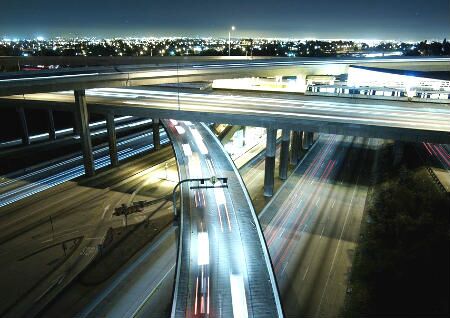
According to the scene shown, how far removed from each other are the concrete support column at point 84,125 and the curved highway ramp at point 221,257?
67.1ft

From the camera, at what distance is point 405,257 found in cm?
2536

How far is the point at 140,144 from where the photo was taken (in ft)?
220

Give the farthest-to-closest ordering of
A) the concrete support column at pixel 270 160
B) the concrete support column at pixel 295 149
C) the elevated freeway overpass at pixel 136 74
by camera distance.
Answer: the concrete support column at pixel 295 149, the concrete support column at pixel 270 160, the elevated freeway overpass at pixel 136 74

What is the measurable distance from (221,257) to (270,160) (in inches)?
896

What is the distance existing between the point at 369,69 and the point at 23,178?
66671 millimetres

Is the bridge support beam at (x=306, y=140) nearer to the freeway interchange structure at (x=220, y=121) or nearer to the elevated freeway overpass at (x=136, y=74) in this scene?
the freeway interchange structure at (x=220, y=121)

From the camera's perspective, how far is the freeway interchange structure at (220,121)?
66.6ft

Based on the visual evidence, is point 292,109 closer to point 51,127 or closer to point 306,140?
point 306,140

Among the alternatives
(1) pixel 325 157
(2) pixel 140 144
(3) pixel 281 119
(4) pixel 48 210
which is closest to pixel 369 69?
(1) pixel 325 157

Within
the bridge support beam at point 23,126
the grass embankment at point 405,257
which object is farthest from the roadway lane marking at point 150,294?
the bridge support beam at point 23,126

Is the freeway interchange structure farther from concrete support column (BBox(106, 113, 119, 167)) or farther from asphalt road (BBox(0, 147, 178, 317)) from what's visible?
asphalt road (BBox(0, 147, 178, 317))

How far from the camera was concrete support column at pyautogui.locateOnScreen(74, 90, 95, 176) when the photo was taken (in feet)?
155

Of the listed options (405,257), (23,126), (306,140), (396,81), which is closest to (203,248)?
(405,257)

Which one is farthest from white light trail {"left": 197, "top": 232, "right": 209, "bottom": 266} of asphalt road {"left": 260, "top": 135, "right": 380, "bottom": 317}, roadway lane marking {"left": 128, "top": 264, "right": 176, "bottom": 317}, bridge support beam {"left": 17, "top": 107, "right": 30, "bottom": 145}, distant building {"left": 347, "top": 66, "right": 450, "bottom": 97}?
bridge support beam {"left": 17, "top": 107, "right": 30, "bottom": 145}
